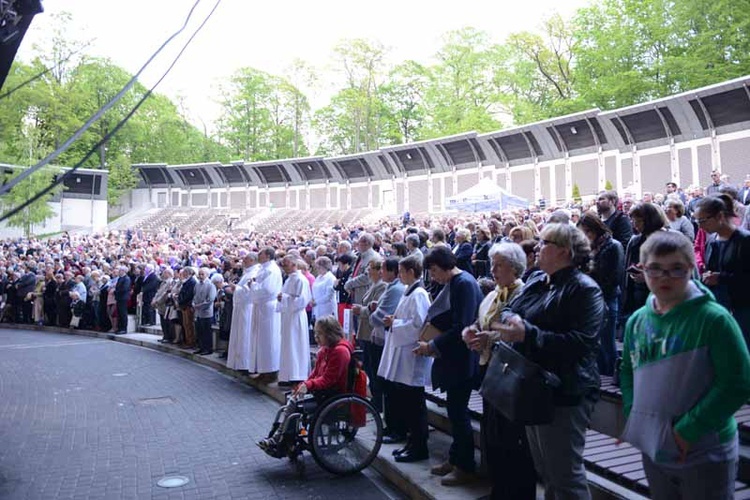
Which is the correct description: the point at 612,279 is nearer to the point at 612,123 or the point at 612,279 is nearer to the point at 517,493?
the point at 517,493

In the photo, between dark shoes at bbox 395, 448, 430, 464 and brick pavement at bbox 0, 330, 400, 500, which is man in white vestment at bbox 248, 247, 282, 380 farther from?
dark shoes at bbox 395, 448, 430, 464

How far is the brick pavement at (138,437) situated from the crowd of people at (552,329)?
0.86 m

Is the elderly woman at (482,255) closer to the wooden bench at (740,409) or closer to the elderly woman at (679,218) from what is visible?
the elderly woman at (679,218)

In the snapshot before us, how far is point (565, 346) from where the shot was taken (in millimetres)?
2932

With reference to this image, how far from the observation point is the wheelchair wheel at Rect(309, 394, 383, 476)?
5.41 m

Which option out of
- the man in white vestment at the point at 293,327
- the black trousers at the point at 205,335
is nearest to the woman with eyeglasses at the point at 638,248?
the man in white vestment at the point at 293,327

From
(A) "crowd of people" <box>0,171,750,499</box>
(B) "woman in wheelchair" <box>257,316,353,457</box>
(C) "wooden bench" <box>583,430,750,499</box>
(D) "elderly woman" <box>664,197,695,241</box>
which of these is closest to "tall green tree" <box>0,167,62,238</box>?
(A) "crowd of people" <box>0,171,750,499</box>

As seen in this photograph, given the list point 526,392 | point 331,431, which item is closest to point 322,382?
point 331,431

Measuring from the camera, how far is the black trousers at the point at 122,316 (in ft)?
56.7

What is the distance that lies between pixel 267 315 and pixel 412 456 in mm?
4919

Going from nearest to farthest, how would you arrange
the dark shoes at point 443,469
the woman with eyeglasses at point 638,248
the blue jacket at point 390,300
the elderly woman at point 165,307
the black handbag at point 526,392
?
the black handbag at point 526,392 → the dark shoes at point 443,469 → the woman with eyeglasses at point 638,248 → the blue jacket at point 390,300 → the elderly woman at point 165,307

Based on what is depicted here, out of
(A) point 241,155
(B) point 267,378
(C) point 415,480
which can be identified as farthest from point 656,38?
(A) point 241,155

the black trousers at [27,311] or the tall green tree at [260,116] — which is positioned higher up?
the tall green tree at [260,116]

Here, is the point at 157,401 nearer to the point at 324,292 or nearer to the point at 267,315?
the point at 267,315
